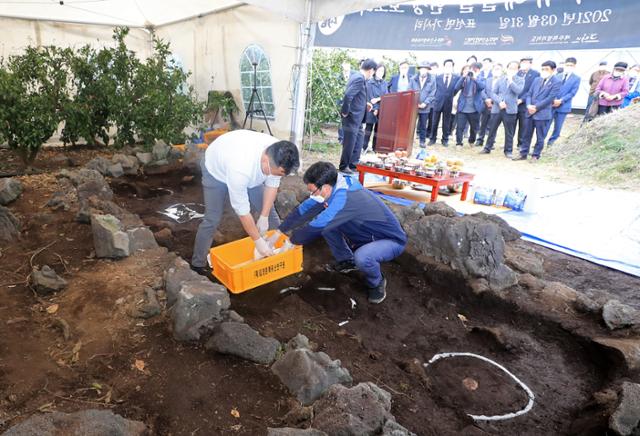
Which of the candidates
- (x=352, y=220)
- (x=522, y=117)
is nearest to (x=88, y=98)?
(x=352, y=220)

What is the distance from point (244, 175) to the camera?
8.99ft

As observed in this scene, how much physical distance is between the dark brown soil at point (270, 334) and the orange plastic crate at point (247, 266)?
5.4 inches

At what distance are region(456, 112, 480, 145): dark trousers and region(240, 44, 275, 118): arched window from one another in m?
4.94

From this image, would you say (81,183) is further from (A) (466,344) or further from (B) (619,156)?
(B) (619,156)

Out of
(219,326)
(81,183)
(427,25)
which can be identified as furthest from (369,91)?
(219,326)

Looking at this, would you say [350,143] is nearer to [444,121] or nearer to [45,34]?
[444,121]

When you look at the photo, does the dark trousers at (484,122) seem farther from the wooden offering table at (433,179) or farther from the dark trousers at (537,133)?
the wooden offering table at (433,179)

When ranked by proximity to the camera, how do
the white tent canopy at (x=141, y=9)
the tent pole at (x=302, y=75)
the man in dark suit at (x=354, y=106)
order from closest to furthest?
1. the white tent canopy at (x=141, y=9)
2. the tent pole at (x=302, y=75)
3. the man in dark suit at (x=354, y=106)

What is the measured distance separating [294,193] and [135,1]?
608cm

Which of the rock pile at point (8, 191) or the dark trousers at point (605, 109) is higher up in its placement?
the dark trousers at point (605, 109)

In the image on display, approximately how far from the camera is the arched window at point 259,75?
7223 mm

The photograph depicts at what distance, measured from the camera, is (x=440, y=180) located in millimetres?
5426

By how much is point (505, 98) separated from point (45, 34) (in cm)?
934

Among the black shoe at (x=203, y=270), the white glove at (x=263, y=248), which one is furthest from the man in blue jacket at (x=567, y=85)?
the black shoe at (x=203, y=270)
